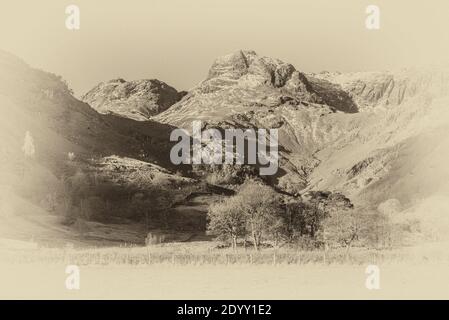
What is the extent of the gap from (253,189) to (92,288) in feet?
235

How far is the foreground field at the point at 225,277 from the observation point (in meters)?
56.2

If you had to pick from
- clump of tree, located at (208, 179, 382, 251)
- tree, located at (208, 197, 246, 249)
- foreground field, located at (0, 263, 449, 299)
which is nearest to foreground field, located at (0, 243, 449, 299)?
foreground field, located at (0, 263, 449, 299)

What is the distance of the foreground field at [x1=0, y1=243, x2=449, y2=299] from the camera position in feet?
185

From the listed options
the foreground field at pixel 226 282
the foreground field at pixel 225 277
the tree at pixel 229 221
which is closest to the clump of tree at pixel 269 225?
the tree at pixel 229 221

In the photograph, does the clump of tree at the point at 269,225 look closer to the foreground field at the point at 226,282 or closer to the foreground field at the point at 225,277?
the foreground field at the point at 225,277

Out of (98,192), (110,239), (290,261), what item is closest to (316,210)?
(110,239)

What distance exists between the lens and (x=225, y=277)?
66.5m

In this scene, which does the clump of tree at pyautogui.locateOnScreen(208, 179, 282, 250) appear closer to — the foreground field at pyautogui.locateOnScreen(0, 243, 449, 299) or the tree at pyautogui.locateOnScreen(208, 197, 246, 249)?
the tree at pyautogui.locateOnScreen(208, 197, 246, 249)

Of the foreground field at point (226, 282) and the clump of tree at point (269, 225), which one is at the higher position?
the clump of tree at point (269, 225)
